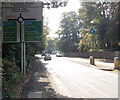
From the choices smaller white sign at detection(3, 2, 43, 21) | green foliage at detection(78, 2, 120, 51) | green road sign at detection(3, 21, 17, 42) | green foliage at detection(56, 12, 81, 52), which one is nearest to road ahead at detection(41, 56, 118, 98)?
green road sign at detection(3, 21, 17, 42)

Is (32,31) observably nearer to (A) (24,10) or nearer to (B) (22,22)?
(B) (22,22)

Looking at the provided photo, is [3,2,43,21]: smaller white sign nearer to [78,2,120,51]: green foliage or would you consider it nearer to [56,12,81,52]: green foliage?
[78,2,120,51]: green foliage

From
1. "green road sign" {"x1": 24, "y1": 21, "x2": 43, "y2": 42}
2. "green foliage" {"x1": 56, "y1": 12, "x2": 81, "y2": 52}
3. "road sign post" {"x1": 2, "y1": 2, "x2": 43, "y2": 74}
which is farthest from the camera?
"green foliage" {"x1": 56, "y1": 12, "x2": 81, "y2": 52}

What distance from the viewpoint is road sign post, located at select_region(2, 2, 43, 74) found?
1416cm

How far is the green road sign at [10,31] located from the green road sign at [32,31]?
68 centimetres

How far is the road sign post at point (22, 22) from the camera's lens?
1416 centimetres

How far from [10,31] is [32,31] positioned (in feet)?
4.54

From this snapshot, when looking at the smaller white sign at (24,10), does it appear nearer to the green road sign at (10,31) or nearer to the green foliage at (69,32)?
the green road sign at (10,31)

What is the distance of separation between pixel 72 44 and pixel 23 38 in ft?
238

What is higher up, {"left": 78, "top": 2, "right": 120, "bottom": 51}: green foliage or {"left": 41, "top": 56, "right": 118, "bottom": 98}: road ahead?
{"left": 78, "top": 2, "right": 120, "bottom": 51}: green foliage

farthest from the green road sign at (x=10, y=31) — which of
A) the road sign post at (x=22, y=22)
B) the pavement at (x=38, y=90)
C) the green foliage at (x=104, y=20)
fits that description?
Answer: the green foliage at (x=104, y=20)

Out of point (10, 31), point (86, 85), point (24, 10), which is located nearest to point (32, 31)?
point (10, 31)

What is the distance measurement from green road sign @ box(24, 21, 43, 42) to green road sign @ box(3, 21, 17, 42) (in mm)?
678

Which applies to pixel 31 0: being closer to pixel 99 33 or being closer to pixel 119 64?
pixel 119 64
